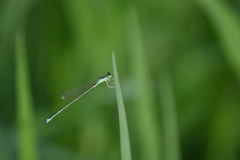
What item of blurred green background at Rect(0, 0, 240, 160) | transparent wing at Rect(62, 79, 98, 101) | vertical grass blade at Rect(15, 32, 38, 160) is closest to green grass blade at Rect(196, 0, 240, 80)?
blurred green background at Rect(0, 0, 240, 160)

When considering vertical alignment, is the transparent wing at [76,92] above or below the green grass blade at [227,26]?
below

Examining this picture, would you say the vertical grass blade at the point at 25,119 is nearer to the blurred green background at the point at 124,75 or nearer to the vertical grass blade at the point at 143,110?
the blurred green background at the point at 124,75

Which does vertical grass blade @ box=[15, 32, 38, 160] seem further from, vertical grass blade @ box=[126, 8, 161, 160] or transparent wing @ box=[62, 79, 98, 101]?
vertical grass blade @ box=[126, 8, 161, 160]

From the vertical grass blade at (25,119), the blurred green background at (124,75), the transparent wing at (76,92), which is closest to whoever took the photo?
the vertical grass blade at (25,119)

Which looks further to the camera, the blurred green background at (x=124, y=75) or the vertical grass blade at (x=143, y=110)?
the blurred green background at (x=124, y=75)

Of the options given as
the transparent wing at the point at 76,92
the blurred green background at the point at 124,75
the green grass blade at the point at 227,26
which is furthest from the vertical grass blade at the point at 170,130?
the transparent wing at the point at 76,92

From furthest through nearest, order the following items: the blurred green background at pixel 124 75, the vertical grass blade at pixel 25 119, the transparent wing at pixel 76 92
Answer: the transparent wing at pixel 76 92 → the blurred green background at pixel 124 75 → the vertical grass blade at pixel 25 119

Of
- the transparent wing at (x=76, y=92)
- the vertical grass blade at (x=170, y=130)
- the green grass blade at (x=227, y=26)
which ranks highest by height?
the green grass blade at (x=227, y=26)

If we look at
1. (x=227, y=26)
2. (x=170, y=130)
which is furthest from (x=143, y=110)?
(x=227, y=26)
